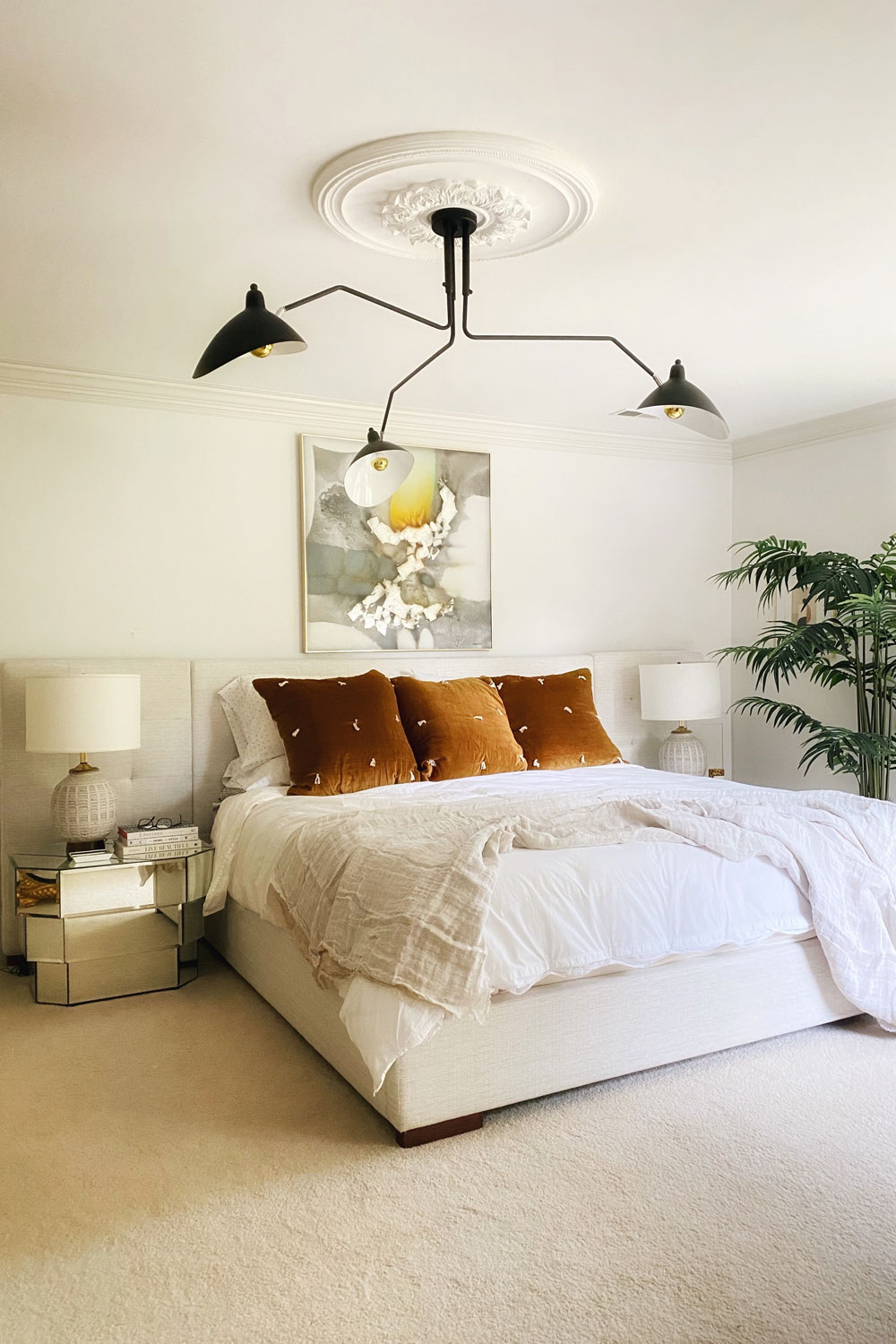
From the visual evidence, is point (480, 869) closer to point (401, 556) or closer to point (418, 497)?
point (401, 556)

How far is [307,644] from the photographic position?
4.68 metres

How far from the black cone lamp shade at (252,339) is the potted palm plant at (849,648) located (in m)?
2.93

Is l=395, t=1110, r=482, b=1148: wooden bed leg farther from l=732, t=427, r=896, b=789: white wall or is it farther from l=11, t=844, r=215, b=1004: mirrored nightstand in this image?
l=732, t=427, r=896, b=789: white wall

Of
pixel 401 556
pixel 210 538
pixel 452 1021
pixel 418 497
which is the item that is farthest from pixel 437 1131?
pixel 418 497

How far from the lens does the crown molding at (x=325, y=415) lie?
13.5ft

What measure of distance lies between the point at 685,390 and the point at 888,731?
261cm

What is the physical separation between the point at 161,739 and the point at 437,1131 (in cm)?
230

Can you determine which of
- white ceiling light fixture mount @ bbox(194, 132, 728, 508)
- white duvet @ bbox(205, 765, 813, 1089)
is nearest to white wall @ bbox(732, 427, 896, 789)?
white ceiling light fixture mount @ bbox(194, 132, 728, 508)

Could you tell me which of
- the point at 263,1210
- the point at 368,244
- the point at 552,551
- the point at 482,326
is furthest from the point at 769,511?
the point at 263,1210

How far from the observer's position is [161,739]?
13.8 ft

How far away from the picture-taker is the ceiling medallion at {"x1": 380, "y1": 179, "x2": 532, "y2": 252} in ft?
8.47

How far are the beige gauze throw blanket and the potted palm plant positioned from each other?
1.16 meters

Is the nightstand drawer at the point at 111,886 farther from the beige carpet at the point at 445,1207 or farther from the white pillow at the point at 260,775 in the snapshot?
the beige carpet at the point at 445,1207

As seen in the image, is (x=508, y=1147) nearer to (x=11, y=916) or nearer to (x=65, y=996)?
(x=65, y=996)
